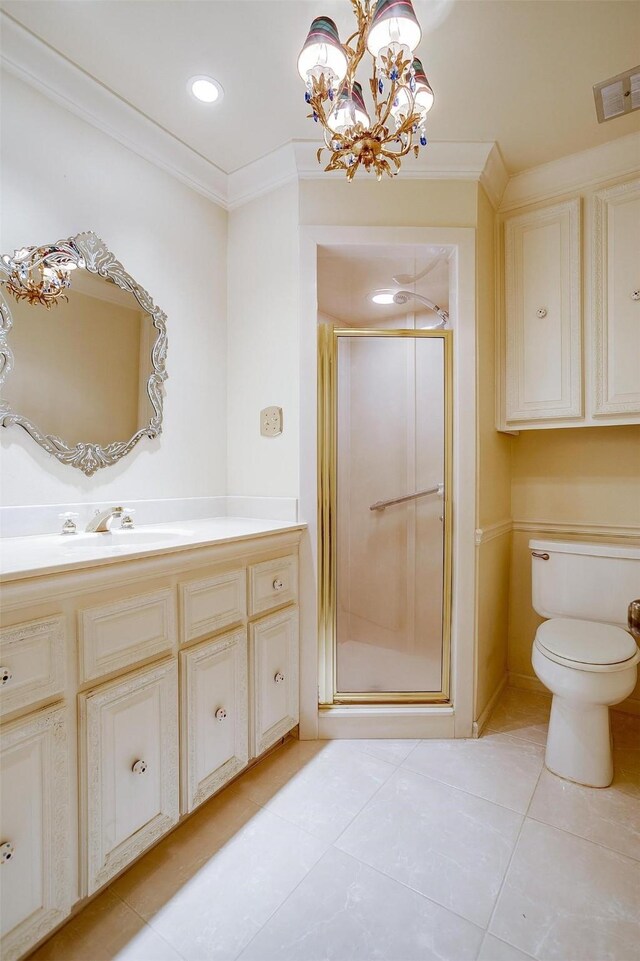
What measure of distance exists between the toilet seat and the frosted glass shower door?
1.48 feet

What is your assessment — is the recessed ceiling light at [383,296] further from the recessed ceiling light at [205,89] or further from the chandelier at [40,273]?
→ the chandelier at [40,273]

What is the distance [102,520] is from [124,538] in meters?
0.10

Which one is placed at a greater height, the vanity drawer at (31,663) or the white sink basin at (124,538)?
the white sink basin at (124,538)

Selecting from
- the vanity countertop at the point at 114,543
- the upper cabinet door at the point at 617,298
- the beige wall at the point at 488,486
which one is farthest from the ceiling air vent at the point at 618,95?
the vanity countertop at the point at 114,543

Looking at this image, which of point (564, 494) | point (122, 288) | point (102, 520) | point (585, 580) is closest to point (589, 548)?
point (585, 580)

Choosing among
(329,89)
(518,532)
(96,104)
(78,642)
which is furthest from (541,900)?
(96,104)

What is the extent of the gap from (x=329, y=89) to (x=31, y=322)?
118 cm

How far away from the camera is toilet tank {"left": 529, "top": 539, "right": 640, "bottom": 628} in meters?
1.96

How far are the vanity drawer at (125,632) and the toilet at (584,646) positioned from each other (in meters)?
1.47

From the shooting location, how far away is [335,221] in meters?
1.96

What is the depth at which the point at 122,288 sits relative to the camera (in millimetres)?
1797

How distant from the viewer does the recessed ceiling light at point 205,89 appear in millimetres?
1616

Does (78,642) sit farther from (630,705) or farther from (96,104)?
(630,705)

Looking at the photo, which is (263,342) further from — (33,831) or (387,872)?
(387,872)
